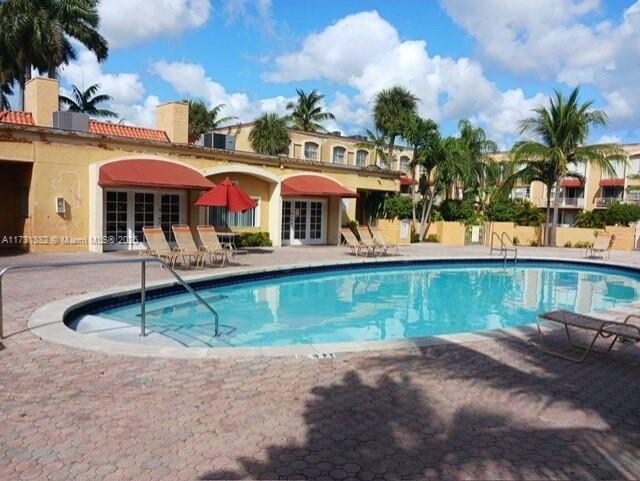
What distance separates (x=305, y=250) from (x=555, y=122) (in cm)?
1755

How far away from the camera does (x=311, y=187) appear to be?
23.9 m

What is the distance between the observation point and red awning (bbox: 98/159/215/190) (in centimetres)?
1762

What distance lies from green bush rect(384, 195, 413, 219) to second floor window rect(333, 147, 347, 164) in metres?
15.9

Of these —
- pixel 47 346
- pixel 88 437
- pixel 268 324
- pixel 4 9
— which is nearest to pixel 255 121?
pixel 4 9

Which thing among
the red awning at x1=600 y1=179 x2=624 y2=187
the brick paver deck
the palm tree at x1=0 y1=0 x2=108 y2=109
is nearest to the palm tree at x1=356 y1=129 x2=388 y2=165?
the palm tree at x1=0 y1=0 x2=108 y2=109

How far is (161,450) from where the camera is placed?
12.9ft

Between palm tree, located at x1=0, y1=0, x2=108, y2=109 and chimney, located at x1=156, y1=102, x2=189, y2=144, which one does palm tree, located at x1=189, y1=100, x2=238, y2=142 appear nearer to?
palm tree, located at x1=0, y1=0, x2=108, y2=109

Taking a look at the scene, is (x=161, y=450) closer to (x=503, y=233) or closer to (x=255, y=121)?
(x=503, y=233)

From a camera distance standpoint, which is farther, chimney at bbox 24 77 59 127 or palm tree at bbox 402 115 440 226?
palm tree at bbox 402 115 440 226

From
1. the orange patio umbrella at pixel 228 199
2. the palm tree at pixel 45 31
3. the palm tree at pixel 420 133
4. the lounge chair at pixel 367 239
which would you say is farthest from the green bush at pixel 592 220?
the palm tree at pixel 45 31

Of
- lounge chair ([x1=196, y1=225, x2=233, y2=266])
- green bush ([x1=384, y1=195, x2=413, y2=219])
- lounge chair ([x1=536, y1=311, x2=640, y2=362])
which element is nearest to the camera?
lounge chair ([x1=536, y1=311, x2=640, y2=362])

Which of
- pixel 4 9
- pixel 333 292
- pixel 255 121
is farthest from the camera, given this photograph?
pixel 255 121

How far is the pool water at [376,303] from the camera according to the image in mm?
10117

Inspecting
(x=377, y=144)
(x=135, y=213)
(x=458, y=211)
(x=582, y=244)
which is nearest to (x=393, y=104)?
(x=377, y=144)
